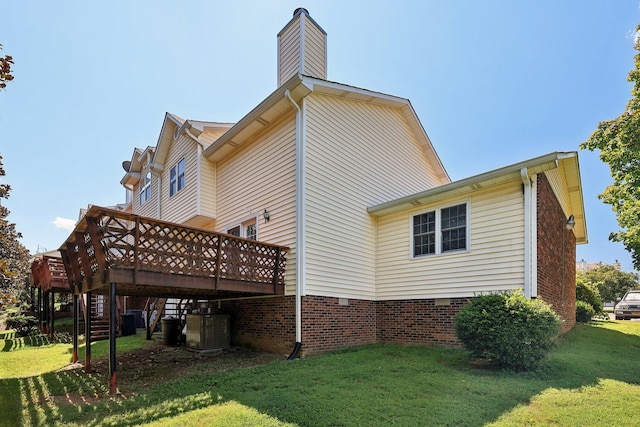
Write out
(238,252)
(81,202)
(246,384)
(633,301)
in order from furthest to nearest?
(81,202) < (633,301) < (238,252) < (246,384)

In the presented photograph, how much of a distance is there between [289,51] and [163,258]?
8.06 meters

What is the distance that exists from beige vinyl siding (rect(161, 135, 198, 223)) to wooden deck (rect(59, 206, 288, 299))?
4502 millimetres

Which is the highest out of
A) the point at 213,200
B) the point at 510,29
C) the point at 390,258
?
the point at 510,29

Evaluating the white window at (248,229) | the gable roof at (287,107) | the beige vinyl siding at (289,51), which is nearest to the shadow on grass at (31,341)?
the white window at (248,229)

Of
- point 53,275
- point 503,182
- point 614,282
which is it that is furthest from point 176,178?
point 614,282

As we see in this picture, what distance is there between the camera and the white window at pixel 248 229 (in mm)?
11039

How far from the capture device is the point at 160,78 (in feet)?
40.5

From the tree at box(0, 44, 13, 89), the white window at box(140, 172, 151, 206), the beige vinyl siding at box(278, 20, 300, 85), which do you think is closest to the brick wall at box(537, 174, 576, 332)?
the beige vinyl siding at box(278, 20, 300, 85)

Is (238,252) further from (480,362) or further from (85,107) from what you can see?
(85,107)

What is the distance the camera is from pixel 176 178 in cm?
1454

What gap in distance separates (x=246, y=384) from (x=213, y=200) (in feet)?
26.2

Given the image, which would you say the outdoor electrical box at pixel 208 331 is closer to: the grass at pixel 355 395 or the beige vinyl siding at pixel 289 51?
the grass at pixel 355 395

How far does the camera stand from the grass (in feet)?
15.3

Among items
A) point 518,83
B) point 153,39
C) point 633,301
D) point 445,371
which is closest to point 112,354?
point 445,371
